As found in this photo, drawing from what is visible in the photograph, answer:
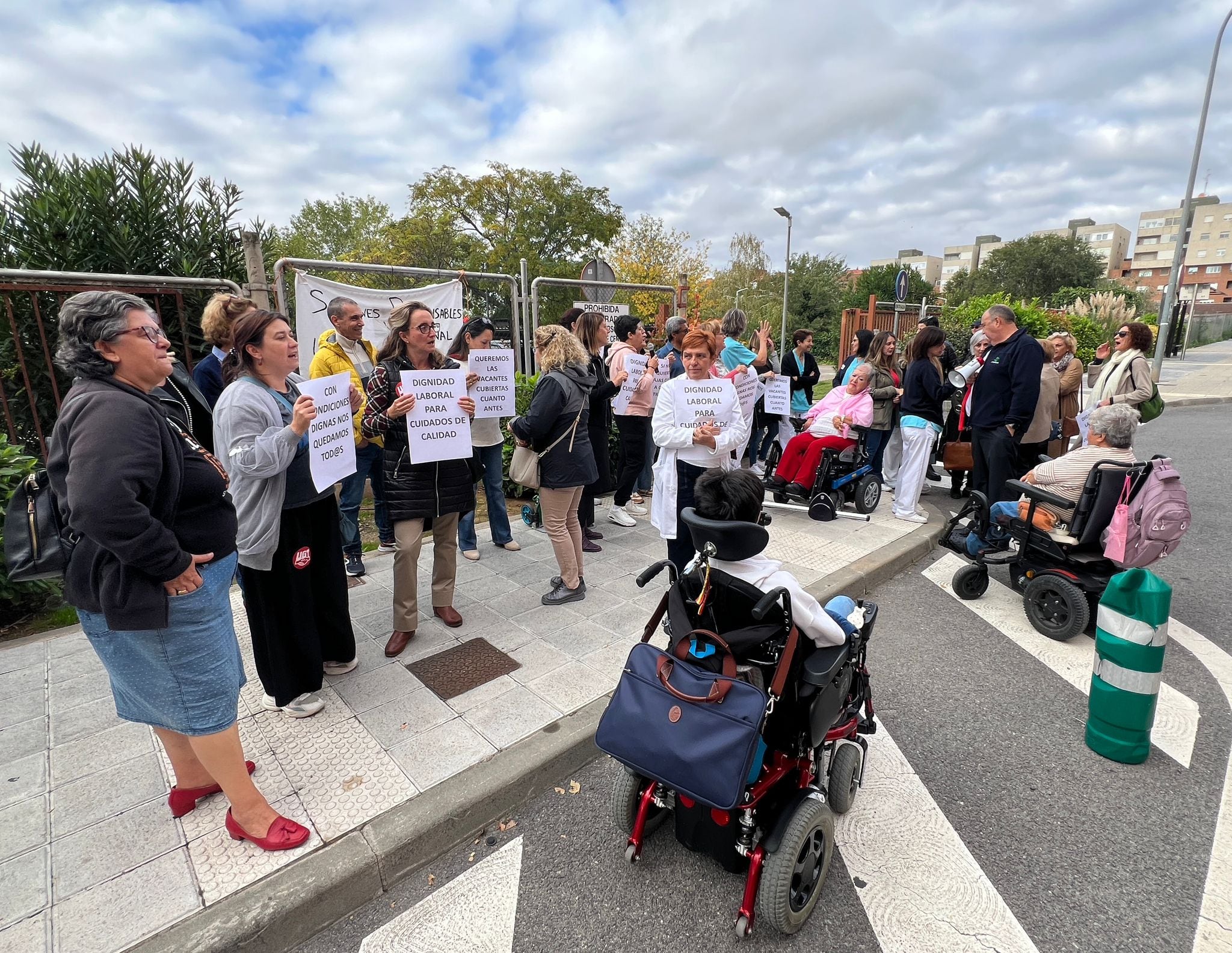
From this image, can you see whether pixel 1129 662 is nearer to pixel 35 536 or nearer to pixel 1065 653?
pixel 1065 653

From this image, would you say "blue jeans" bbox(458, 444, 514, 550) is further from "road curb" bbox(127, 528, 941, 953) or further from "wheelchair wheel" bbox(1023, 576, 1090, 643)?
"wheelchair wheel" bbox(1023, 576, 1090, 643)

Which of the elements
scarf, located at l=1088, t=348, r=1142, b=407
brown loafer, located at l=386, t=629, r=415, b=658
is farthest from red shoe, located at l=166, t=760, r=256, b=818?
scarf, located at l=1088, t=348, r=1142, b=407

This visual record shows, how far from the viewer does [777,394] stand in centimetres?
766

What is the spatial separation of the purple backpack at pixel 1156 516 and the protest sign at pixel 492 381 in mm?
4172

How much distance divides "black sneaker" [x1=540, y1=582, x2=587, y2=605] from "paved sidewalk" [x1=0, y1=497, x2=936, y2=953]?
0.27 feet

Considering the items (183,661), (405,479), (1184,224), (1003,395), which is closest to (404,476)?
(405,479)

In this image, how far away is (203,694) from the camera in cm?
222

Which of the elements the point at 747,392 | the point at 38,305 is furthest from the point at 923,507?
the point at 38,305

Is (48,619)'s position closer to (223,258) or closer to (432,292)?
(223,258)

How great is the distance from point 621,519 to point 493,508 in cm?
143

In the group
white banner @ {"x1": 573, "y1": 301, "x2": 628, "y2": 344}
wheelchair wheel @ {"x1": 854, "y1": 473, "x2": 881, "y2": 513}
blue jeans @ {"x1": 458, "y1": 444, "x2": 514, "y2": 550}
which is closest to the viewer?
blue jeans @ {"x1": 458, "y1": 444, "x2": 514, "y2": 550}

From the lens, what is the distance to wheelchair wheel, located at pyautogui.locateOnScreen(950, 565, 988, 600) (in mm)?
4891

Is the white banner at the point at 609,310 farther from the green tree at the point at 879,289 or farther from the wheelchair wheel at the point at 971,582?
the green tree at the point at 879,289

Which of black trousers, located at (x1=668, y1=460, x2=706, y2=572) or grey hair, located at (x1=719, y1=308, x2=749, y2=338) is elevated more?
grey hair, located at (x1=719, y1=308, x2=749, y2=338)
